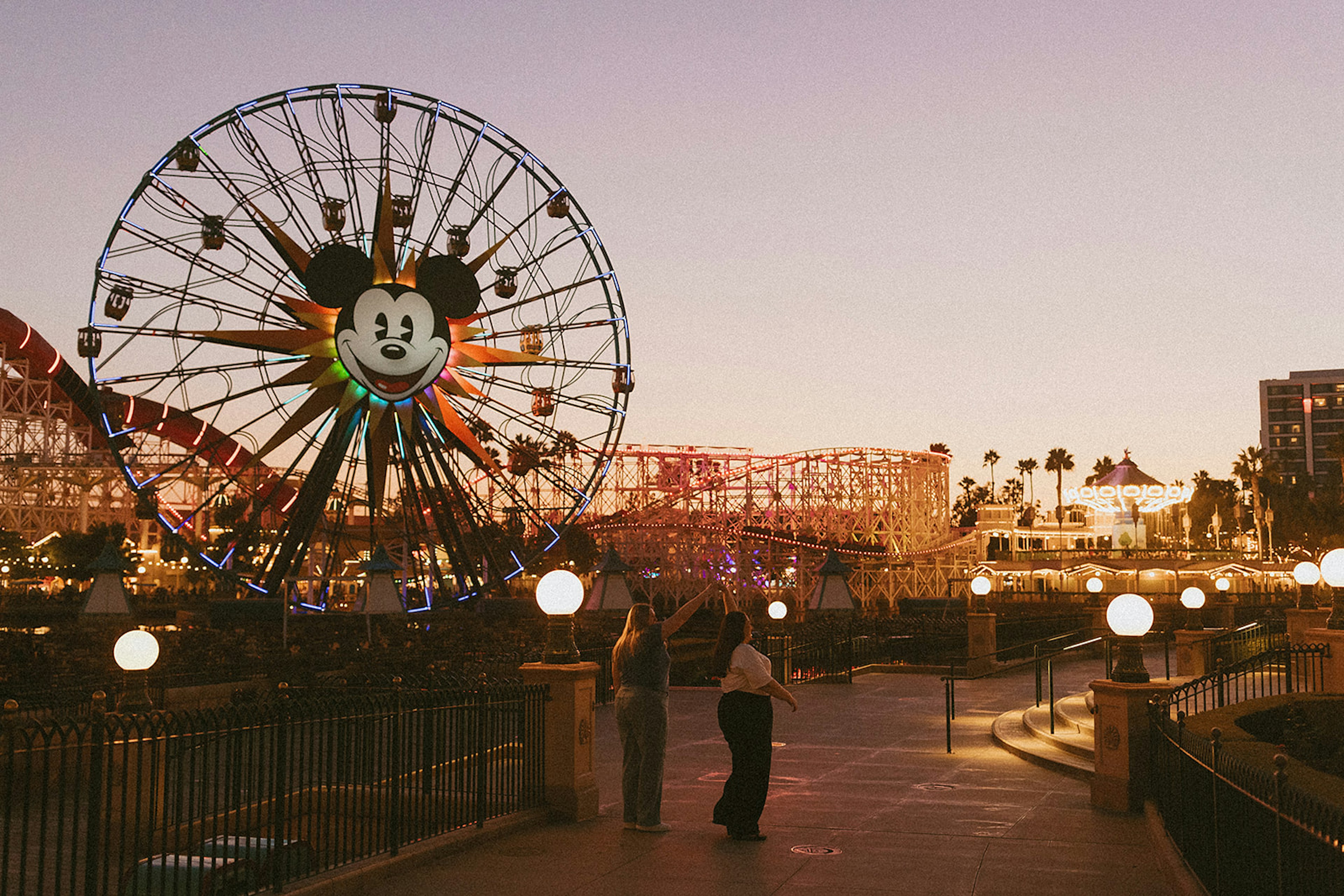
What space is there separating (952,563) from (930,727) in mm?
65069

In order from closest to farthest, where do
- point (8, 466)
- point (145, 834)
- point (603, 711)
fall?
point (145, 834) < point (603, 711) < point (8, 466)

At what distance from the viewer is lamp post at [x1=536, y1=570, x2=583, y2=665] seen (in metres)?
10.6

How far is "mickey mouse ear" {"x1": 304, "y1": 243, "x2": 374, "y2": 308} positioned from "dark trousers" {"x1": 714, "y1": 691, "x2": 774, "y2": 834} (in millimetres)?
20255

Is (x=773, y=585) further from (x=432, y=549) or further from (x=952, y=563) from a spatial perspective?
(x=432, y=549)

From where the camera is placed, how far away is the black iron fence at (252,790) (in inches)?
257

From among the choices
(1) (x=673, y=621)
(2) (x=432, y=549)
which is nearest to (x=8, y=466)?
(2) (x=432, y=549)

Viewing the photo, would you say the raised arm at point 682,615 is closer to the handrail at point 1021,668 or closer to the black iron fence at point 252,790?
the black iron fence at point 252,790

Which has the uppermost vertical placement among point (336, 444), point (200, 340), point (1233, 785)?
point (200, 340)

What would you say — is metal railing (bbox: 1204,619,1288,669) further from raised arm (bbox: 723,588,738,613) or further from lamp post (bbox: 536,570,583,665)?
lamp post (bbox: 536,570,583,665)

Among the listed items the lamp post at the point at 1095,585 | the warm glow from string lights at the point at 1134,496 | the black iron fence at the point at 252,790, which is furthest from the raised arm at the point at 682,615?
the warm glow from string lights at the point at 1134,496

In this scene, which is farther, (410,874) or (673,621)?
(673,621)

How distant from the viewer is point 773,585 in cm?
7762

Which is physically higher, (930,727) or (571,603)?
(571,603)

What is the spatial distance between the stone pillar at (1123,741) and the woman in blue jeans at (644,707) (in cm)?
377
